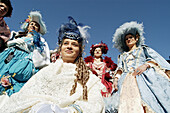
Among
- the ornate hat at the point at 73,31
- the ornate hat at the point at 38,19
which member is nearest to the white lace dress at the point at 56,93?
the ornate hat at the point at 73,31

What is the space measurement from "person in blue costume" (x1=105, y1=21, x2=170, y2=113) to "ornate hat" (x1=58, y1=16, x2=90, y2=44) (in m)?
1.17

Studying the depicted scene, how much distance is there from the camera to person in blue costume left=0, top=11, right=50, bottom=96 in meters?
2.41

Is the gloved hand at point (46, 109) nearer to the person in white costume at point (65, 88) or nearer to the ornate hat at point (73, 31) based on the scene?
the person in white costume at point (65, 88)

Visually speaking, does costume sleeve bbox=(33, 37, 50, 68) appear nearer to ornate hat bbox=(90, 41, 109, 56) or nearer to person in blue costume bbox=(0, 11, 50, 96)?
person in blue costume bbox=(0, 11, 50, 96)

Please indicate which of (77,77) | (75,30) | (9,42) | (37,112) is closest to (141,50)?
(75,30)

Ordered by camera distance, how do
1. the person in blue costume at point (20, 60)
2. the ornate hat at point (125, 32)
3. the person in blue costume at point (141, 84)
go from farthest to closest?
the ornate hat at point (125, 32) < the person in blue costume at point (20, 60) < the person in blue costume at point (141, 84)

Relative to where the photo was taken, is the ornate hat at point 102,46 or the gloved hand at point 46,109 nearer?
the gloved hand at point 46,109

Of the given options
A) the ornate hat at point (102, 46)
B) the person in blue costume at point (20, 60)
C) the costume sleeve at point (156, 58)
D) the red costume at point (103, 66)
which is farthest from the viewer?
the ornate hat at point (102, 46)

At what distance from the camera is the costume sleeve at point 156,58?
8.93ft

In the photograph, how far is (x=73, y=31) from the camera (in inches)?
93.0

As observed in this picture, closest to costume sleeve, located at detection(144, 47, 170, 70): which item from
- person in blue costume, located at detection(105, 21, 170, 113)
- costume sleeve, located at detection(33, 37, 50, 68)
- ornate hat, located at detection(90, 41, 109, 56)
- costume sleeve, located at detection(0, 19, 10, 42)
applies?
person in blue costume, located at detection(105, 21, 170, 113)

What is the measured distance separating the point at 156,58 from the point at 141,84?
2.37 ft

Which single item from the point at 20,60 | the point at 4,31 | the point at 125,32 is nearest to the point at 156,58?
the point at 125,32

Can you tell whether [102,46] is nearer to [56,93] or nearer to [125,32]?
[125,32]
